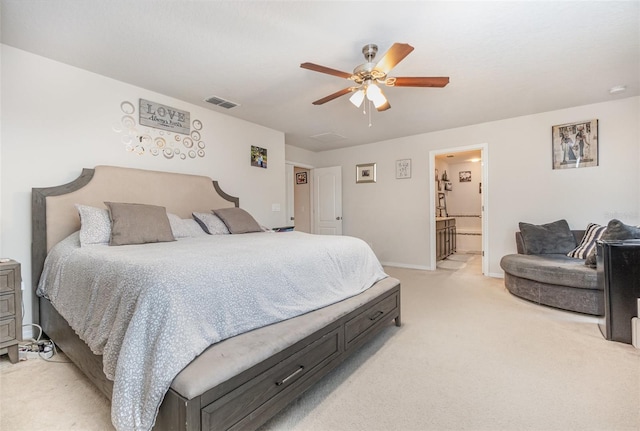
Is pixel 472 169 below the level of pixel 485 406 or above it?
above

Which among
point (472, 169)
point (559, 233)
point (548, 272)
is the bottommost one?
point (548, 272)

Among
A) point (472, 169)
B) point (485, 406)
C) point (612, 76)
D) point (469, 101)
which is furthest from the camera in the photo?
point (472, 169)

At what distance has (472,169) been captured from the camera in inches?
289

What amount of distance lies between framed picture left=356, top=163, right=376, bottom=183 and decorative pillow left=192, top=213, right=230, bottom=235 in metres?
3.34

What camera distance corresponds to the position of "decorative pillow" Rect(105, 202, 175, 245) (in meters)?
2.25

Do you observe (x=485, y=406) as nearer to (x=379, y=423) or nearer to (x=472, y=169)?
(x=379, y=423)

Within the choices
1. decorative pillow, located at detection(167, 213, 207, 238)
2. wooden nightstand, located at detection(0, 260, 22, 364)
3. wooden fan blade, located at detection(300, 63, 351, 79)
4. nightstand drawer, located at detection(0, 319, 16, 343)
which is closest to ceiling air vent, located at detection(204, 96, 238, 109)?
decorative pillow, located at detection(167, 213, 207, 238)

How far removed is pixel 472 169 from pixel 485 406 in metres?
6.92

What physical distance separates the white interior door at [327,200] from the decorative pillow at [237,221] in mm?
2844

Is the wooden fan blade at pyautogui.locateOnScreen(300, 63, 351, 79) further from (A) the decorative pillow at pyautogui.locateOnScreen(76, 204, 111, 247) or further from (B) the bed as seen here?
(A) the decorative pillow at pyautogui.locateOnScreen(76, 204, 111, 247)

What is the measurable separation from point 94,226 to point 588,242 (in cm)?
503

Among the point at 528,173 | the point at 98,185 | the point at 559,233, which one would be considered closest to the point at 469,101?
the point at 528,173

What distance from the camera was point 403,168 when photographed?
5.28m

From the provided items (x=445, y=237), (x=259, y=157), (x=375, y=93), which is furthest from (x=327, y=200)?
(x=375, y=93)
